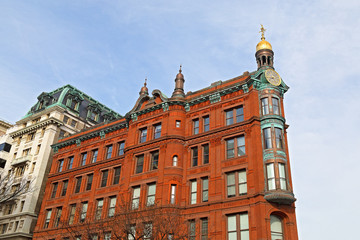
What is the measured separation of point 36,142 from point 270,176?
40766mm

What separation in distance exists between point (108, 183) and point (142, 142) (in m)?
6.75

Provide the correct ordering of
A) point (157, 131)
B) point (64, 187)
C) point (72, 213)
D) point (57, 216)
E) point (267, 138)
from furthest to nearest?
point (64, 187) → point (57, 216) → point (72, 213) → point (157, 131) → point (267, 138)

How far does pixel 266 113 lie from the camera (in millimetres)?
36281

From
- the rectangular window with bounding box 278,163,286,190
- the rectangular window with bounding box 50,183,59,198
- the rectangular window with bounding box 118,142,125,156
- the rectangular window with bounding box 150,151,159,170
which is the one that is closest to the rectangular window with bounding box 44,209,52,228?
the rectangular window with bounding box 50,183,59,198

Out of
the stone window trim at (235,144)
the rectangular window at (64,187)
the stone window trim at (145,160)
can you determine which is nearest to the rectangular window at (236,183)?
the stone window trim at (235,144)

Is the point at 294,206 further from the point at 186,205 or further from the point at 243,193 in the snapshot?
the point at 186,205

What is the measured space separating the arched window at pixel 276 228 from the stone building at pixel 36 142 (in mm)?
32720

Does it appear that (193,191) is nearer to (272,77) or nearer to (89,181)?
(272,77)

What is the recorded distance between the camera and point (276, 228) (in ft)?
105

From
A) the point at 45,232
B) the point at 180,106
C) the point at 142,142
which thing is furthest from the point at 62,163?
the point at 180,106

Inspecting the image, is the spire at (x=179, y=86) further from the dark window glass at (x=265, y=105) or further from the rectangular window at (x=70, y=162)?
the rectangular window at (x=70, y=162)

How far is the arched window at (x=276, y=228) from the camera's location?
3172 centimetres

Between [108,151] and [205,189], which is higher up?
[108,151]

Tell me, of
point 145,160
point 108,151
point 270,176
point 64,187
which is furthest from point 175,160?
point 64,187
